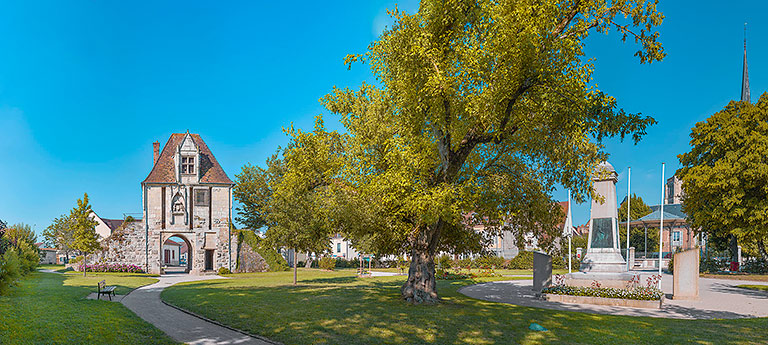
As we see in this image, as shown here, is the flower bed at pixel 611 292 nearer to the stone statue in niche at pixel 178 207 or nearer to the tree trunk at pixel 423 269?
the tree trunk at pixel 423 269

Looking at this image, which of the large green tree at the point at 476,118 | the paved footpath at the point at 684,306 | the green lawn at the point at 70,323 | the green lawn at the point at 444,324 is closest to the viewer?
the green lawn at the point at 70,323

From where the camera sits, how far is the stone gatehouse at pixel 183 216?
40.0 meters

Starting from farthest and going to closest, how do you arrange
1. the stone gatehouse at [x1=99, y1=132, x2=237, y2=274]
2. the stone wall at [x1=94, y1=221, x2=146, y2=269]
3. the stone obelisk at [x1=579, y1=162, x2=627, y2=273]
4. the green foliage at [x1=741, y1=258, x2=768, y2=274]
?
the stone gatehouse at [x1=99, y1=132, x2=237, y2=274] → the stone wall at [x1=94, y1=221, x2=146, y2=269] → the green foliage at [x1=741, y1=258, x2=768, y2=274] → the stone obelisk at [x1=579, y1=162, x2=627, y2=273]

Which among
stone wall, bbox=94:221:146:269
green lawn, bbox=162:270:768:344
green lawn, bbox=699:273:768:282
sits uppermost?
green lawn, bbox=162:270:768:344

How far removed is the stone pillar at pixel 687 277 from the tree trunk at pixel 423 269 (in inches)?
422

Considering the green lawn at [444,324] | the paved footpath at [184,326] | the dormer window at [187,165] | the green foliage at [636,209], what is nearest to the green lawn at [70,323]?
the paved footpath at [184,326]

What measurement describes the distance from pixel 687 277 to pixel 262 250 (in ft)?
114

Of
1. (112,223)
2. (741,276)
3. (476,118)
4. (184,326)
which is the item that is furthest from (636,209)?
(112,223)

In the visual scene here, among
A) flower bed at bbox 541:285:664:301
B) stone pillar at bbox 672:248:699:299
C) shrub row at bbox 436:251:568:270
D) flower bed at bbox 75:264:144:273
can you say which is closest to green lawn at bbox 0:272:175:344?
flower bed at bbox 541:285:664:301

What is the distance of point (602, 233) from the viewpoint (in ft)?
68.3

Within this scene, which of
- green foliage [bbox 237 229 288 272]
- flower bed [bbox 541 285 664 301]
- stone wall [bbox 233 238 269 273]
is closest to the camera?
flower bed [bbox 541 285 664 301]

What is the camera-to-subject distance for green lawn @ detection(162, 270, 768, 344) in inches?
408

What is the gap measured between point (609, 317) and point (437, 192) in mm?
6515

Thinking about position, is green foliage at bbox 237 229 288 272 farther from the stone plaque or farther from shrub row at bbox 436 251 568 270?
the stone plaque
